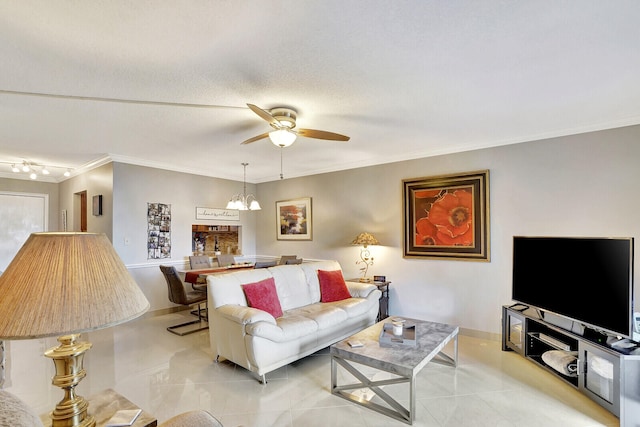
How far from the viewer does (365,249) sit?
498cm

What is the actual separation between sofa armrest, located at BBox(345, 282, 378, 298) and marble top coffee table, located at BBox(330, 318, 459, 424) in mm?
1073

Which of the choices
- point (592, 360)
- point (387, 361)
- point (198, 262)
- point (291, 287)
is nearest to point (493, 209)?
point (592, 360)

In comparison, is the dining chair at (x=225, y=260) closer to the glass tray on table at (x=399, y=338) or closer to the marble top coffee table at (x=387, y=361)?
the marble top coffee table at (x=387, y=361)

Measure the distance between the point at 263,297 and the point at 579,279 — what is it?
2.97 meters

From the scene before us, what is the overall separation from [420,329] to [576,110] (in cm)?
255

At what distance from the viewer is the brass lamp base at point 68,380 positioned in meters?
1.05

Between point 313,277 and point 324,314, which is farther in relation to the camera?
point 313,277

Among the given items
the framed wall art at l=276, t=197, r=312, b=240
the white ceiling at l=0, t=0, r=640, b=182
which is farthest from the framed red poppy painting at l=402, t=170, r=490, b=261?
the framed wall art at l=276, t=197, r=312, b=240

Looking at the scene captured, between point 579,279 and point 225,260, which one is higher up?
point 579,279

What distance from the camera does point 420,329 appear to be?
3020 millimetres

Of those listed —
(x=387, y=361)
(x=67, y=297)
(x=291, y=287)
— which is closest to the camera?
(x=67, y=297)

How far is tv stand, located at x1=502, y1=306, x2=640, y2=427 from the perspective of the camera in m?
2.20

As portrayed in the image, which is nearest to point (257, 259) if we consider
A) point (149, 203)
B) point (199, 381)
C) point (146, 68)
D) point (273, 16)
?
point (149, 203)

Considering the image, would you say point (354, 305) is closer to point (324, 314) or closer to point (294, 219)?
point (324, 314)
